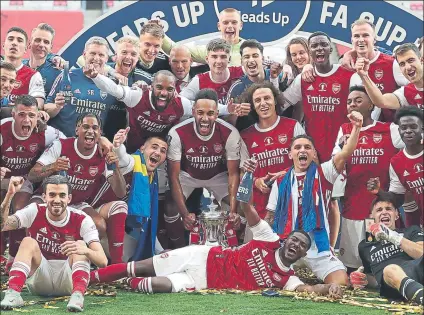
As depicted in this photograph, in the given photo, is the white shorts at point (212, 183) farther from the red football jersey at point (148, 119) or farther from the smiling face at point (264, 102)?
the smiling face at point (264, 102)

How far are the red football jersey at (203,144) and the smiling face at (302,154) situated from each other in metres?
0.62

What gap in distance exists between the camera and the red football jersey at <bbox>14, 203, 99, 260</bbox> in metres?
6.24

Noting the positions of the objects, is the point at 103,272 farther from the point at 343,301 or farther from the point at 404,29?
the point at 404,29

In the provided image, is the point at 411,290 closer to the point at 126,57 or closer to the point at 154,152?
the point at 154,152

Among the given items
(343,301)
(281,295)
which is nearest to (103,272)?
(281,295)

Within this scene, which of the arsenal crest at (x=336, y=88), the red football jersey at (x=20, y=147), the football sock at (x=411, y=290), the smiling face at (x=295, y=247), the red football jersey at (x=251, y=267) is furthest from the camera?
the arsenal crest at (x=336, y=88)

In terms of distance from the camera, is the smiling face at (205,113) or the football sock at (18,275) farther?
the smiling face at (205,113)

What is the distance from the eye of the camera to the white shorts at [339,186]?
7.24m

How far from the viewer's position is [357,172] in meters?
7.22

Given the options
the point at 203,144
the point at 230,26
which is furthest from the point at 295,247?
the point at 230,26

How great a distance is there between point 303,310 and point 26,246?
1.70 metres

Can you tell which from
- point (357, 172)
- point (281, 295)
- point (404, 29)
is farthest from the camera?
point (404, 29)

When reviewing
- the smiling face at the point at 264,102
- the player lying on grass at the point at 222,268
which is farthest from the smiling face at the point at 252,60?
the player lying on grass at the point at 222,268

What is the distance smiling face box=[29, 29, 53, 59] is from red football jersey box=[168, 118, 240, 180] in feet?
3.91
